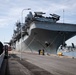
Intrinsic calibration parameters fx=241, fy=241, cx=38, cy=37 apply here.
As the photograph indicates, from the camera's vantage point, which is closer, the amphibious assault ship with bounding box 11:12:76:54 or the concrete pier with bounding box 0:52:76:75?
the concrete pier with bounding box 0:52:76:75

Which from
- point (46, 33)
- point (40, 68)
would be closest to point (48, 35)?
point (46, 33)

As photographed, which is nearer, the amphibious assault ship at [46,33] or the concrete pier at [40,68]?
the concrete pier at [40,68]

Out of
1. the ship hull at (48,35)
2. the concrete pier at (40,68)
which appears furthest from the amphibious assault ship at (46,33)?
the concrete pier at (40,68)

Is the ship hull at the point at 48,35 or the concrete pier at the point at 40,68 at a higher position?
the ship hull at the point at 48,35

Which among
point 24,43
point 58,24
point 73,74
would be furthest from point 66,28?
point 73,74

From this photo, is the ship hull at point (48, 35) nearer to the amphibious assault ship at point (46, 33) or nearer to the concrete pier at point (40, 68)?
the amphibious assault ship at point (46, 33)

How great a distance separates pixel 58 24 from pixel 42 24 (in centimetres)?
423

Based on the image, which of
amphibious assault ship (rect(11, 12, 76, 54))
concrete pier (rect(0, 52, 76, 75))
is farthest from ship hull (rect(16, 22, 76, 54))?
concrete pier (rect(0, 52, 76, 75))

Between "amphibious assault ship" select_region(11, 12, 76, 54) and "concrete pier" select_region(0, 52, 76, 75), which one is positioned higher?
"amphibious assault ship" select_region(11, 12, 76, 54)

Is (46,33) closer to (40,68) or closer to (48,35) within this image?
(48,35)

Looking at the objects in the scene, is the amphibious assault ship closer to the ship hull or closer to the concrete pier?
the ship hull

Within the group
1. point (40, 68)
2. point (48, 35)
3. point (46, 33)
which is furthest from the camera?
point (48, 35)

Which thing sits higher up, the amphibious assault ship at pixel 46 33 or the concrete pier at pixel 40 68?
the amphibious assault ship at pixel 46 33

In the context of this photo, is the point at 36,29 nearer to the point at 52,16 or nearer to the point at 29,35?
the point at 29,35
